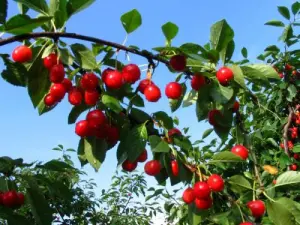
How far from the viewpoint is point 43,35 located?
1534mm

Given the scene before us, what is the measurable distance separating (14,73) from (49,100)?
0.64 ft

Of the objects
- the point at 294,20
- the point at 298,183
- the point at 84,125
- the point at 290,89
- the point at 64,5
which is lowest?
the point at 298,183

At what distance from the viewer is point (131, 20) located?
1698 mm

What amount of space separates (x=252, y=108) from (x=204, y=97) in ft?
13.0

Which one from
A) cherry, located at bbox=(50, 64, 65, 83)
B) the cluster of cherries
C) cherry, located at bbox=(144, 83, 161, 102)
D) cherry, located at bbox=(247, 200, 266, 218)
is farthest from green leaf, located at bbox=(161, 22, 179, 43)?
the cluster of cherries

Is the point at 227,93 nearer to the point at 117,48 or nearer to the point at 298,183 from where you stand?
the point at 117,48

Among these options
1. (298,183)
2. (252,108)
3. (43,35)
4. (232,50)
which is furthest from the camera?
(252,108)

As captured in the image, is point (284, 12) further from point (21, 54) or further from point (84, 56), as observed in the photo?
point (21, 54)

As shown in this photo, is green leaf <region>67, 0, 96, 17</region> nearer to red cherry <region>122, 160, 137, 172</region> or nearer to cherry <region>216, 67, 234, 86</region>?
cherry <region>216, 67, 234, 86</region>

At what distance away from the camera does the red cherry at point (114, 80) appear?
1.63 metres

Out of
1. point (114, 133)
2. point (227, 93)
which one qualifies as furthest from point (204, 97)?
point (114, 133)

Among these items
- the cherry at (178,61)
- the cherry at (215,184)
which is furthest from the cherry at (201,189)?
the cherry at (178,61)

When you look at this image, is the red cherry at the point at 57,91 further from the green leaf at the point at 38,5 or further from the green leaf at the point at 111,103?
the green leaf at the point at 38,5

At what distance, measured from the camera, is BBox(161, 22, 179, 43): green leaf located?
166 centimetres
